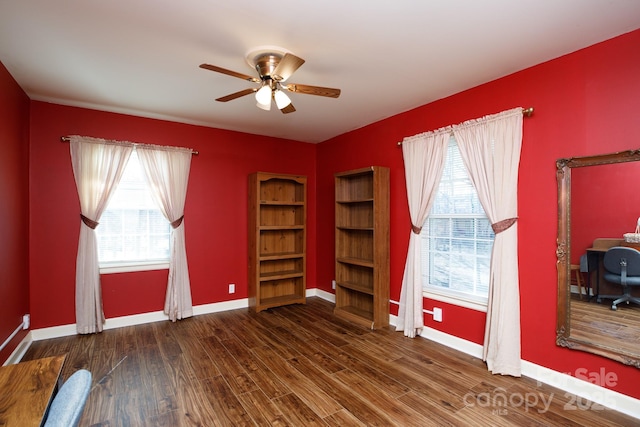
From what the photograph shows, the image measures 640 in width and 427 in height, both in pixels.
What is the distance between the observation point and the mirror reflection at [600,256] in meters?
2.14

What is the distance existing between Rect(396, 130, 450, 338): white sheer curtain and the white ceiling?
1.72ft

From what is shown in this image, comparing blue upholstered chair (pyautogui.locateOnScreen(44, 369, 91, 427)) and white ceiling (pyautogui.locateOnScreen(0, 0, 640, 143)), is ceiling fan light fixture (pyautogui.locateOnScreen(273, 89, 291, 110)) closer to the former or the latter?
white ceiling (pyautogui.locateOnScreen(0, 0, 640, 143))

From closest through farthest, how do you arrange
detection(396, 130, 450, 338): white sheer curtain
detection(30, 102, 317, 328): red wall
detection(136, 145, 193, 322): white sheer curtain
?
detection(396, 130, 450, 338): white sheer curtain → detection(30, 102, 317, 328): red wall → detection(136, 145, 193, 322): white sheer curtain

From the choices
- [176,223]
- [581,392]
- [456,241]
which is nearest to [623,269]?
[581,392]

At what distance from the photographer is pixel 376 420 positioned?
81.9 inches

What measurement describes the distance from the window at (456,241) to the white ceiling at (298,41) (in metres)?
0.93

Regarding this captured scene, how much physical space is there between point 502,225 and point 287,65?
2200 millimetres

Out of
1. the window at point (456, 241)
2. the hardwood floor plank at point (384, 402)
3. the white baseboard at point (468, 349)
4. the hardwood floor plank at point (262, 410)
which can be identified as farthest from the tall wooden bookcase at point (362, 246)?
the hardwood floor plank at point (262, 410)

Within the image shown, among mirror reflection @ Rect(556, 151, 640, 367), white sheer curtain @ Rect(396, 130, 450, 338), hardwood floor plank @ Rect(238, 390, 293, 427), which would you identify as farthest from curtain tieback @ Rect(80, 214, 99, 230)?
mirror reflection @ Rect(556, 151, 640, 367)

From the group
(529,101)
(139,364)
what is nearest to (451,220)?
(529,101)

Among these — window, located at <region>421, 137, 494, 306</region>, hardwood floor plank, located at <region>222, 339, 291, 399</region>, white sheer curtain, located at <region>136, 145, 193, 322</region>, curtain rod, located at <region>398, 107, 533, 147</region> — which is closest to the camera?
hardwood floor plank, located at <region>222, 339, 291, 399</region>

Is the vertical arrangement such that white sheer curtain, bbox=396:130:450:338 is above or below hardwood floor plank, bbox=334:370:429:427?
above

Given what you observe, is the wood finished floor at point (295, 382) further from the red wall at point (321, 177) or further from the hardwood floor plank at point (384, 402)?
the red wall at point (321, 177)

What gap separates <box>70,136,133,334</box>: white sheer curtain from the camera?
11.5 ft
